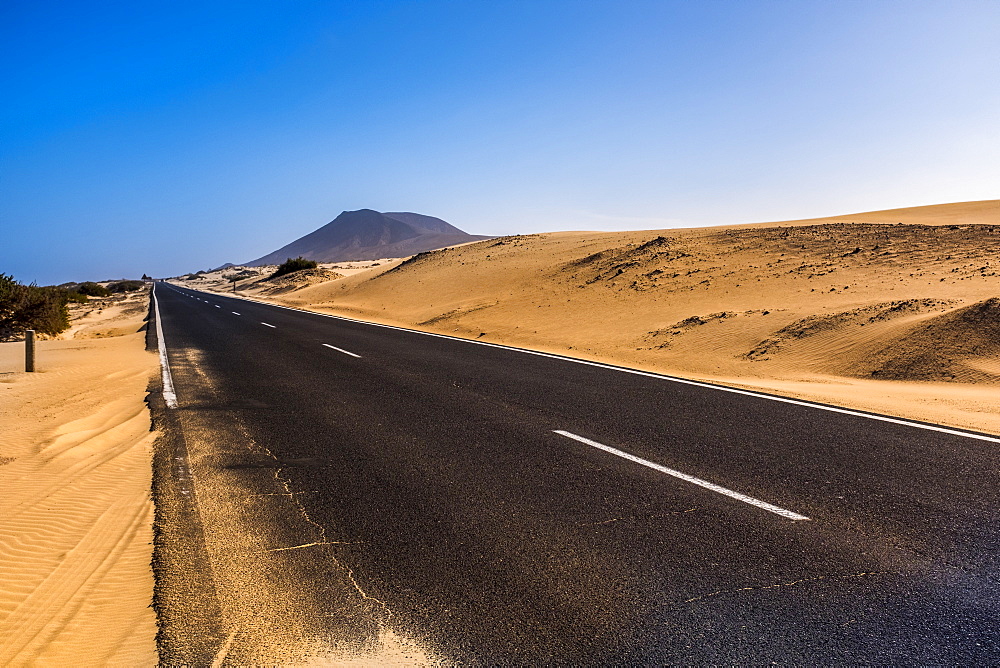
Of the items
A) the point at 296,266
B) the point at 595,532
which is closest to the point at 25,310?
the point at 595,532

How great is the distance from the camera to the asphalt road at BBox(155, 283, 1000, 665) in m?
3.12

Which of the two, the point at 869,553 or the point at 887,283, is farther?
the point at 887,283

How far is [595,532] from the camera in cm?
434

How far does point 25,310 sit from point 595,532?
25891 mm

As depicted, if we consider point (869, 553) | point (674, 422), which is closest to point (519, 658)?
point (869, 553)

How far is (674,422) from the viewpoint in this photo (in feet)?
24.7

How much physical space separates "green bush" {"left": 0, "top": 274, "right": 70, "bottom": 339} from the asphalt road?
18.8m

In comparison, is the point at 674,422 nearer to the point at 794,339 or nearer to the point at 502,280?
the point at 794,339

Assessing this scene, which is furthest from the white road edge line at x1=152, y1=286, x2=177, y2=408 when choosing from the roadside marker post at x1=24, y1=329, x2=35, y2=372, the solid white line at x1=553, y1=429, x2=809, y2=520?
the solid white line at x1=553, y1=429, x2=809, y2=520

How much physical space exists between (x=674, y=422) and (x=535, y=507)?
3.26 meters

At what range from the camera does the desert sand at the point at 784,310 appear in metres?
11.0

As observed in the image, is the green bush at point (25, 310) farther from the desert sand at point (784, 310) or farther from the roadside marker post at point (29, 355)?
the desert sand at point (784, 310)

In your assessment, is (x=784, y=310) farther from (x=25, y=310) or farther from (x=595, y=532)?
(x=25, y=310)

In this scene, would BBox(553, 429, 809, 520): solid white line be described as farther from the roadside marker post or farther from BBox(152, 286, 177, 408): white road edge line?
the roadside marker post
